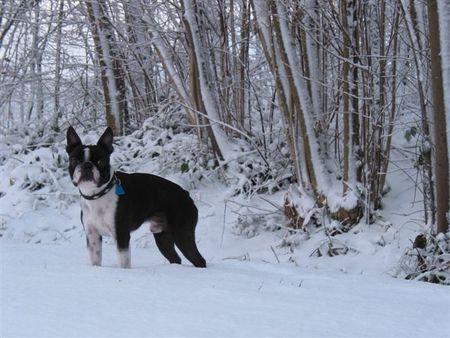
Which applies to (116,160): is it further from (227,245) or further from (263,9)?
(263,9)

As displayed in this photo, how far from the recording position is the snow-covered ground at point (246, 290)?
272 cm

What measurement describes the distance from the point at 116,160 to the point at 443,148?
659 centimetres

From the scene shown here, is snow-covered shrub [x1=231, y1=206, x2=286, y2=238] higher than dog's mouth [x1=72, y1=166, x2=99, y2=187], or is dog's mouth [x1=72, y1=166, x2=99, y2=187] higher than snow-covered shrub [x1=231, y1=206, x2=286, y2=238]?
dog's mouth [x1=72, y1=166, x2=99, y2=187]

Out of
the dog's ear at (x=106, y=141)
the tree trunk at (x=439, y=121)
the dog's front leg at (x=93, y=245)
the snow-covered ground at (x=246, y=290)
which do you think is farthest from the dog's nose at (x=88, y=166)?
the tree trunk at (x=439, y=121)

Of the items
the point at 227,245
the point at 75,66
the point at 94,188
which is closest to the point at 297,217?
the point at 227,245

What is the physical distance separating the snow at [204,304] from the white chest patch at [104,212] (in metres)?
0.38

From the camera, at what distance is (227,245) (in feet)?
27.5

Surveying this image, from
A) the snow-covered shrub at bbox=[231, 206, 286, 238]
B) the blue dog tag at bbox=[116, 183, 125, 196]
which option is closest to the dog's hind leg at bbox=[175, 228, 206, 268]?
the blue dog tag at bbox=[116, 183, 125, 196]

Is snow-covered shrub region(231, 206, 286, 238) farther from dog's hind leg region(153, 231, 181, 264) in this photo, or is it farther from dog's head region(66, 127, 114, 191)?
dog's head region(66, 127, 114, 191)

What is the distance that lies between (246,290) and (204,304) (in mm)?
606

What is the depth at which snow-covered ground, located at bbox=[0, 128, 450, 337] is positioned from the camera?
2.72 meters

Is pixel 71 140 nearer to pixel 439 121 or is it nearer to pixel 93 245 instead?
pixel 93 245

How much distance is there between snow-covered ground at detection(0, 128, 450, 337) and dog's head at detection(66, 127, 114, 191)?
635 millimetres

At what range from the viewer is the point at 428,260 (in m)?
5.91
